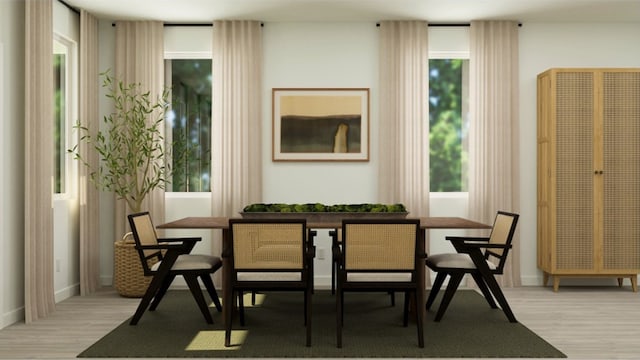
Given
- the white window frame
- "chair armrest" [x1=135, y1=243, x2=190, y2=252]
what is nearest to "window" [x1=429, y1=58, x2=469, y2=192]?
"chair armrest" [x1=135, y1=243, x2=190, y2=252]

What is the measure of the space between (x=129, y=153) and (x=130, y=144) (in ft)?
0.57

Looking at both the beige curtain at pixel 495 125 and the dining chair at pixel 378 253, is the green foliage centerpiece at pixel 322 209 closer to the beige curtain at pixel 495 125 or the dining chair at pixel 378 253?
the dining chair at pixel 378 253

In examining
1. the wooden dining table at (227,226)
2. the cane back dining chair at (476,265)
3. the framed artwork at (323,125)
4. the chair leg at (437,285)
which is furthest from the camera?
the framed artwork at (323,125)

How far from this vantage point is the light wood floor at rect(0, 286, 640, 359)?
12.8 ft

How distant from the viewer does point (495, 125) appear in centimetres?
626

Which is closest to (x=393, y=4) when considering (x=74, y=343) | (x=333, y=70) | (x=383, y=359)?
(x=333, y=70)

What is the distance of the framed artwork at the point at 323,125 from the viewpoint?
20.8ft

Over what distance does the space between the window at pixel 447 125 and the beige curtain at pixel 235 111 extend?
1.92m

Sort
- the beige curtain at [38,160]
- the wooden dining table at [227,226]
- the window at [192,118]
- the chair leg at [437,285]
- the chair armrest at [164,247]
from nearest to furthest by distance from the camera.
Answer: the wooden dining table at [227,226], the chair armrest at [164,247], the beige curtain at [38,160], the chair leg at [437,285], the window at [192,118]

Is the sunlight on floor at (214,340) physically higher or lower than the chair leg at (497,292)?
lower

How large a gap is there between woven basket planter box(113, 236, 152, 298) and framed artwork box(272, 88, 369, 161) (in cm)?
180

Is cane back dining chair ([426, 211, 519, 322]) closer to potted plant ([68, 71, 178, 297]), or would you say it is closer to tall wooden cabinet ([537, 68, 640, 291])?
tall wooden cabinet ([537, 68, 640, 291])

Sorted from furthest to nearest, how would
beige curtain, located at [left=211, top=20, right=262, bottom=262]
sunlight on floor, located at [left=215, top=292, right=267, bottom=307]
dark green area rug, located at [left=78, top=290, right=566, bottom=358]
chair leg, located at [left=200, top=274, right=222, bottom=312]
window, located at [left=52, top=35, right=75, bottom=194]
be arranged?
beige curtain, located at [left=211, top=20, right=262, bottom=262] → window, located at [left=52, top=35, right=75, bottom=194] → sunlight on floor, located at [left=215, top=292, right=267, bottom=307] → chair leg, located at [left=200, top=274, right=222, bottom=312] → dark green area rug, located at [left=78, top=290, right=566, bottom=358]

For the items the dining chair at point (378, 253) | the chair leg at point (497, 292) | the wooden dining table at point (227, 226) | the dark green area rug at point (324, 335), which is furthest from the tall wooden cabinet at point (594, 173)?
the dining chair at point (378, 253)
